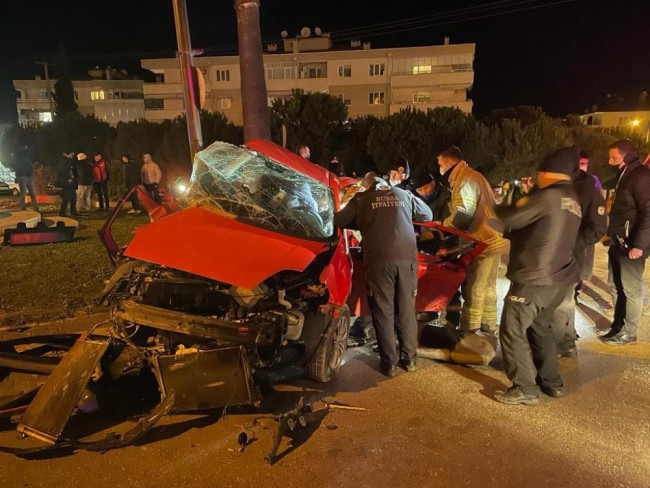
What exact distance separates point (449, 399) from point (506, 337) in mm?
662

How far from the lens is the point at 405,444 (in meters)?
3.24

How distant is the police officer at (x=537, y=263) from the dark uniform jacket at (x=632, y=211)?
1.42m

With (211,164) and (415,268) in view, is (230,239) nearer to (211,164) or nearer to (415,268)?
(211,164)

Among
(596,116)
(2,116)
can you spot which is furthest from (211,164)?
(2,116)

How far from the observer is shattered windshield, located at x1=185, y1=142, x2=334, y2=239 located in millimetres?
3967

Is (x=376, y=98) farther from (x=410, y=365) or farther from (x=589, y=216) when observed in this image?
(x=410, y=365)

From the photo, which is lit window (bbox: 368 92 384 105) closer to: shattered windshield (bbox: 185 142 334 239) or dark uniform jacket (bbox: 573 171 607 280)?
dark uniform jacket (bbox: 573 171 607 280)

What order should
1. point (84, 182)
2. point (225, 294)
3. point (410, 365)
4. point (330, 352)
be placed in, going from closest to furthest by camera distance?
point (225, 294)
point (330, 352)
point (410, 365)
point (84, 182)

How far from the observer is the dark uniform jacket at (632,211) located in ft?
15.2

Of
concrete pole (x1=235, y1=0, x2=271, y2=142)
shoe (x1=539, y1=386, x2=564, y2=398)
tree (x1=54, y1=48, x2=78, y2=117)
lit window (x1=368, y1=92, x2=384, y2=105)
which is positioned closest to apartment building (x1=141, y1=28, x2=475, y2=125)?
lit window (x1=368, y1=92, x2=384, y2=105)

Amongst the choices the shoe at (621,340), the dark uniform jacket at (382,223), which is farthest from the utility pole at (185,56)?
the shoe at (621,340)

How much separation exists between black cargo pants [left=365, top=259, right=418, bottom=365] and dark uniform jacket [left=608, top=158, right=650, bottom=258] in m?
2.26

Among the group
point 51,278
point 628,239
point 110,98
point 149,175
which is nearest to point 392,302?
point 628,239

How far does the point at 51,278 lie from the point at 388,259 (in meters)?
5.31
